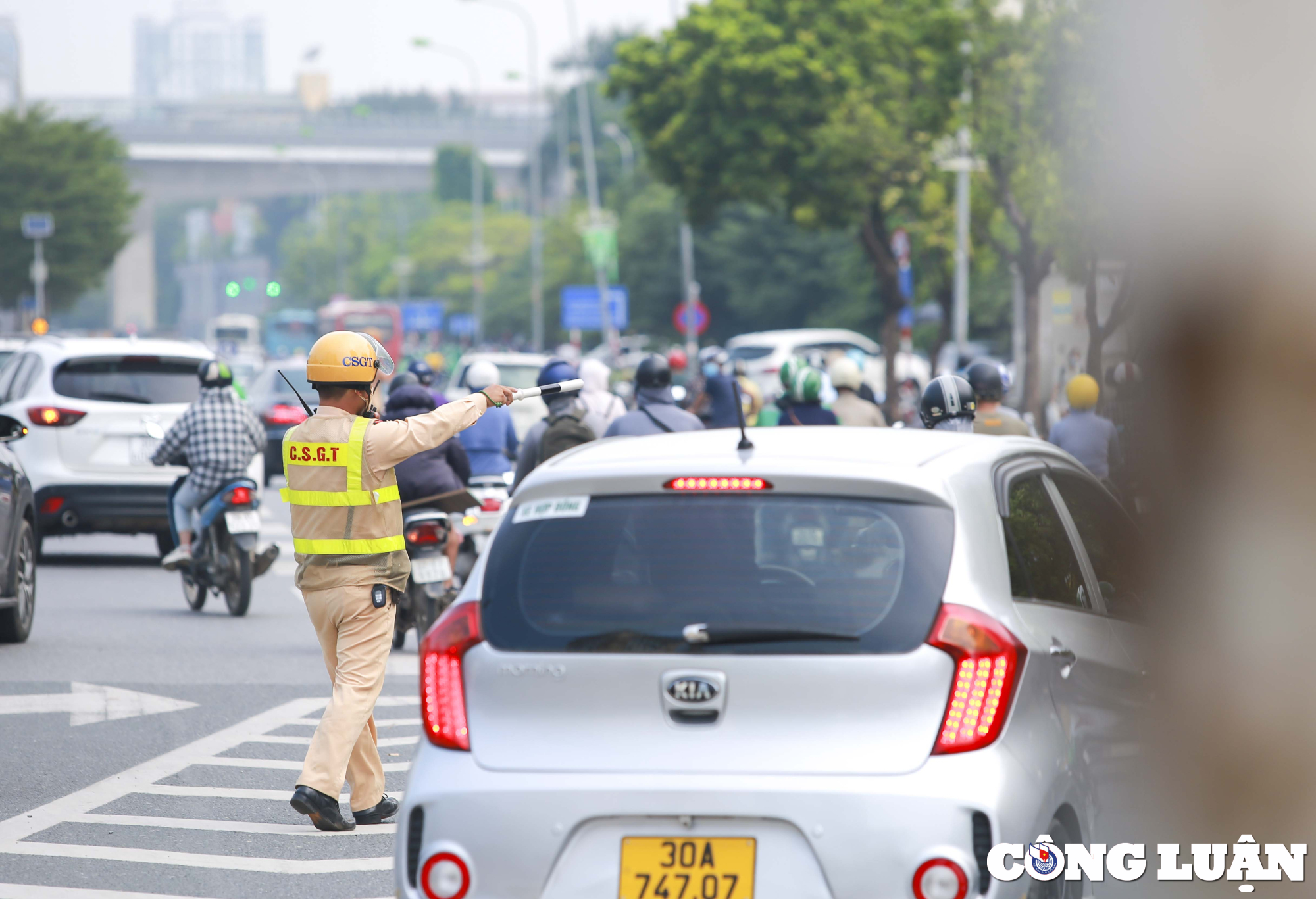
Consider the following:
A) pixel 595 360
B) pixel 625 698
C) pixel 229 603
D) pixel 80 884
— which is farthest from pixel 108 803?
pixel 595 360

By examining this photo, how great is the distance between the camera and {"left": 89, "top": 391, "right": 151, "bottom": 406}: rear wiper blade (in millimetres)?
16312

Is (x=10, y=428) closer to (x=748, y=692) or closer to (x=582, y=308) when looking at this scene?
(x=748, y=692)

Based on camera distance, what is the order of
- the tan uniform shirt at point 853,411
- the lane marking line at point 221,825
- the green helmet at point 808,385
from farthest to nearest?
the tan uniform shirt at point 853,411 < the green helmet at point 808,385 < the lane marking line at point 221,825

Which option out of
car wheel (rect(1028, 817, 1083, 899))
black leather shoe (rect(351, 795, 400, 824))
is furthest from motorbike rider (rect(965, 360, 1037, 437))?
car wheel (rect(1028, 817, 1083, 899))

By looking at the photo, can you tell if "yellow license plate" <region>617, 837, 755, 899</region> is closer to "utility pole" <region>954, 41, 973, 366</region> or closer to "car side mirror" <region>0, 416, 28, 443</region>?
"car side mirror" <region>0, 416, 28, 443</region>

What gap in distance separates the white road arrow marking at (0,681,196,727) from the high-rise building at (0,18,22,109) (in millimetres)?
50997

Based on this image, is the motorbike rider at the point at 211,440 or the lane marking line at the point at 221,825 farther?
the motorbike rider at the point at 211,440

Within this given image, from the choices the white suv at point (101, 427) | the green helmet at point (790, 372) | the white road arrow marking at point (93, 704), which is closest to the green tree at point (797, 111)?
the white suv at point (101, 427)

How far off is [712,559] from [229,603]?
392 inches

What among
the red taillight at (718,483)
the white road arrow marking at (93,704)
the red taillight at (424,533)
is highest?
the red taillight at (718,483)

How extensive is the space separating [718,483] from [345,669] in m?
2.53

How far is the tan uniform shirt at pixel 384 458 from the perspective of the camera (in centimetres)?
635

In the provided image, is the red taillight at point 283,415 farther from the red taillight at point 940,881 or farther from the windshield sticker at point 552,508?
the red taillight at point 940,881

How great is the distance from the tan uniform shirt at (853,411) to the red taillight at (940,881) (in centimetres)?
869
